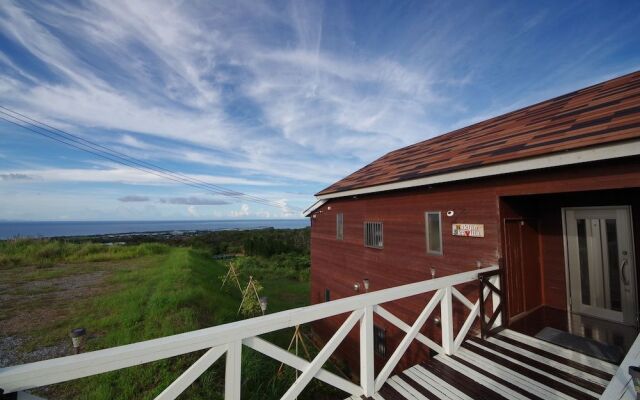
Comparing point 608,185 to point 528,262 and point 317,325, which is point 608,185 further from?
point 317,325

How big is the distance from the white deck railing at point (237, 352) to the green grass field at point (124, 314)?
3.25 metres

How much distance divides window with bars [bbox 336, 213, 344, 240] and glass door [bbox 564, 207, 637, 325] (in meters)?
5.45

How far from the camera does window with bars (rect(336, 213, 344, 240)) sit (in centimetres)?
879

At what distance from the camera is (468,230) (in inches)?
185

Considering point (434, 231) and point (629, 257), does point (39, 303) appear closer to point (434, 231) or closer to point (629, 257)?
point (434, 231)

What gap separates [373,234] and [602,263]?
429 cm

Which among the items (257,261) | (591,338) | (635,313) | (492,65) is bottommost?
(257,261)

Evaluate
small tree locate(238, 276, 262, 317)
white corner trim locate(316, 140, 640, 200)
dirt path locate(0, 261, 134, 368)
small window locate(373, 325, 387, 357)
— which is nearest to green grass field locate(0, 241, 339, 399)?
dirt path locate(0, 261, 134, 368)

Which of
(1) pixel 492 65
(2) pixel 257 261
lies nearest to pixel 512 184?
(1) pixel 492 65

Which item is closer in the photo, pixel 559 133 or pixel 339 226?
pixel 559 133

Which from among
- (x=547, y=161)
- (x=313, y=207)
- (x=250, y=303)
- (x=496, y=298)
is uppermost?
(x=547, y=161)

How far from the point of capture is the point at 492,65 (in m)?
8.59

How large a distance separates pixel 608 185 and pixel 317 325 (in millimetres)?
9446

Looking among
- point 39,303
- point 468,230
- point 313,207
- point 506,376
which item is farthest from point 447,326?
point 39,303
